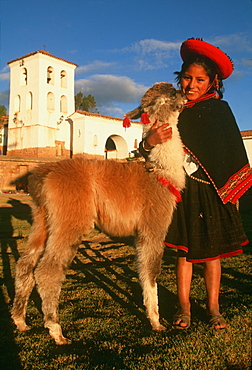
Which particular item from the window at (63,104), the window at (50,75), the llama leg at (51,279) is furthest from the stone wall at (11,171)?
the llama leg at (51,279)

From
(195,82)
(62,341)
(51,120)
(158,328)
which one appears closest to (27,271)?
(62,341)

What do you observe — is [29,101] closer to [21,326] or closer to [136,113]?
[136,113]

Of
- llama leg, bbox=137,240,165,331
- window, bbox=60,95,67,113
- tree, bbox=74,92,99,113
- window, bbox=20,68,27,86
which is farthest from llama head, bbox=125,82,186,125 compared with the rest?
tree, bbox=74,92,99,113

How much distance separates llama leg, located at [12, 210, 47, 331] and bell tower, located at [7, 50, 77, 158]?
107 ft

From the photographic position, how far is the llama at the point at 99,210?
2.81 metres

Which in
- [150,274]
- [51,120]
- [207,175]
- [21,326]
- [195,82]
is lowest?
[21,326]

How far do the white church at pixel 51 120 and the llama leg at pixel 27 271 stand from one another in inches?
1249

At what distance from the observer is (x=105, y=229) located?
123 inches

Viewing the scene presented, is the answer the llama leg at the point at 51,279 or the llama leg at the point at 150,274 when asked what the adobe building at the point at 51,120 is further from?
the llama leg at the point at 51,279

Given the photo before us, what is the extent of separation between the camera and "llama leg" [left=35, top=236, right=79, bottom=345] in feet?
9.01

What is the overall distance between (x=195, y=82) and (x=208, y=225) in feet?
4.80

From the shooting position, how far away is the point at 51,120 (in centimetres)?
3569

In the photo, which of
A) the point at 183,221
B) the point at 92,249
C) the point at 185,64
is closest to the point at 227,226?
the point at 183,221

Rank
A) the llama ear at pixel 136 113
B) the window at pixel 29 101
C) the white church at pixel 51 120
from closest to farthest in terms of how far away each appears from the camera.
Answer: the llama ear at pixel 136 113, the white church at pixel 51 120, the window at pixel 29 101
